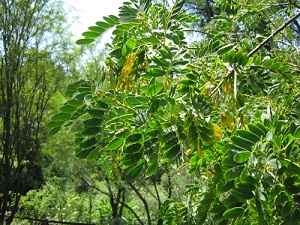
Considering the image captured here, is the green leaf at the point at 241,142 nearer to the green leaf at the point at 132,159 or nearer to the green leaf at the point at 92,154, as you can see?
the green leaf at the point at 132,159

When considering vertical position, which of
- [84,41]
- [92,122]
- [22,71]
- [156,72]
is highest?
[22,71]

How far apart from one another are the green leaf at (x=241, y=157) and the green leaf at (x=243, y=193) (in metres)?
0.07

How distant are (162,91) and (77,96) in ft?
0.67

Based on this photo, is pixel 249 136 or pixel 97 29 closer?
pixel 249 136

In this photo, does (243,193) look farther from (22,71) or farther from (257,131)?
(22,71)

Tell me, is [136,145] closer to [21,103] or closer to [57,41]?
[21,103]

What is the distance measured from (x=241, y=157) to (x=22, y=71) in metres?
5.54

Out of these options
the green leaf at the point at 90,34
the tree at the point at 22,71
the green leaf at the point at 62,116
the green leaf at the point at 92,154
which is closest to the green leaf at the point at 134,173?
the green leaf at the point at 92,154

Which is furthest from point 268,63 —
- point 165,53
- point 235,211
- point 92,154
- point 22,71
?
point 22,71

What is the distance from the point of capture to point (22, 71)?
573 centimetres

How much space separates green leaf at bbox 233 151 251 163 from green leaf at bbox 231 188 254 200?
73 mm

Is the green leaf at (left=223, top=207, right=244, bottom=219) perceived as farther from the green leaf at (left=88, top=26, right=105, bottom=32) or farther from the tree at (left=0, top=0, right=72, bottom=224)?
the tree at (left=0, top=0, right=72, bottom=224)

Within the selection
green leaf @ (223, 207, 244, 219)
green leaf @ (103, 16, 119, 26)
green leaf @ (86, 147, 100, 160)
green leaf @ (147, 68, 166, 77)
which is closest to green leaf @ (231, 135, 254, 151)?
green leaf @ (223, 207, 244, 219)

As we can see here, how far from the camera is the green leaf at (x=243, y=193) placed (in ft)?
2.34
